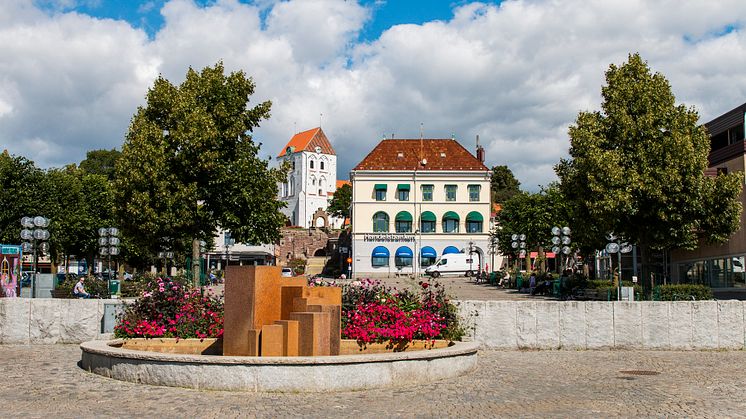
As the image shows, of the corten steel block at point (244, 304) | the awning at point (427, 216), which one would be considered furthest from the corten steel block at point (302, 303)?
the awning at point (427, 216)

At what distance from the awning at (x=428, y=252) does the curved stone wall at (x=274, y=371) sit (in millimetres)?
60385

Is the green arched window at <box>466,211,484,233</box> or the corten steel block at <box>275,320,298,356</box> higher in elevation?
the green arched window at <box>466,211,484,233</box>

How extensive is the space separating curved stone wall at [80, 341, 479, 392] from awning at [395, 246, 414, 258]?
59726 mm

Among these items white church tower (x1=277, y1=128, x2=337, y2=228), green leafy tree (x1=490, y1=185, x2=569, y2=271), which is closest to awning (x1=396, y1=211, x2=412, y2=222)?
green leafy tree (x1=490, y1=185, x2=569, y2=271)

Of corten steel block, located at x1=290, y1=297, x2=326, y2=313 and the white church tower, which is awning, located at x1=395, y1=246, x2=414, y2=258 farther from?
the white church tower

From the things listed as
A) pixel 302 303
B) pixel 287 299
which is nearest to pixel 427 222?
pixel 287 299

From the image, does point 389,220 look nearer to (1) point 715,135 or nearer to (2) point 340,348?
(1) point 715,135

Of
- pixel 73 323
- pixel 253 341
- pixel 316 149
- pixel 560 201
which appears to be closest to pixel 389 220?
pixel 560 201

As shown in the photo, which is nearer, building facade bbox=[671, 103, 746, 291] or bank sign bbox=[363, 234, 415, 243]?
building facade bbox=[671, 103, 746, 291]

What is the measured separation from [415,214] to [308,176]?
277ft

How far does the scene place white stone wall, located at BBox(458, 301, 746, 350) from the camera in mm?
15891

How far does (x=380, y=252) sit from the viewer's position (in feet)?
236

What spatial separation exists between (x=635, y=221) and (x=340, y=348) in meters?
21.7

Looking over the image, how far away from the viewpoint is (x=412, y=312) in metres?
13.6
